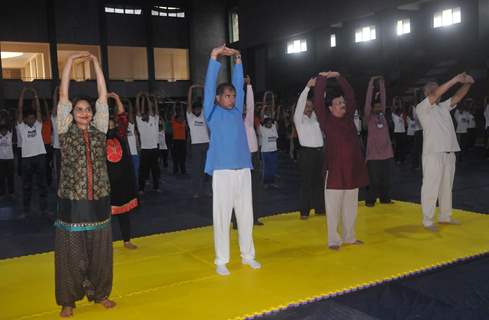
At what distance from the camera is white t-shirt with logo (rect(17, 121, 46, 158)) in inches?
319

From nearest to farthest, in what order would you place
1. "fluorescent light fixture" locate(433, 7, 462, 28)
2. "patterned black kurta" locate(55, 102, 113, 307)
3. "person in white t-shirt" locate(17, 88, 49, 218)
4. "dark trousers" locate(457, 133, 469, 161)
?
"patterned black kurta" locate(55, 102, 113, 307), "person in white t-shirt" locate(17, 88, 49, 218), "dark trousers" locate(457, 133, 469, 161), "fluorescent light fixture" locate(433, 7, 462, 28)

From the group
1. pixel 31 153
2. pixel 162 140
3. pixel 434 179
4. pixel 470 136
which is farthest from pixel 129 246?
pixel 470 136

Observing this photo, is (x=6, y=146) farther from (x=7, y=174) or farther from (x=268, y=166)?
(x=268, y=166)

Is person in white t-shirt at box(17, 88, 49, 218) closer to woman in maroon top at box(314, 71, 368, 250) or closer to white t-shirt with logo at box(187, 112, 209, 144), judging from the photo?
white t-shirt with logo at box(187, 112, 209, 144)

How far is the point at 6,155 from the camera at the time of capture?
10.4 meters

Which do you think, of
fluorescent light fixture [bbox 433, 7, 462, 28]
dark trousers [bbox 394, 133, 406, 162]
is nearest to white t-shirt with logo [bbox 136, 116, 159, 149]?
dark trousers [bbox 394, 133, 406, 162]

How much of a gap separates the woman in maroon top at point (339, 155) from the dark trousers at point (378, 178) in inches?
96.4

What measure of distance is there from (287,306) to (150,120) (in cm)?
696

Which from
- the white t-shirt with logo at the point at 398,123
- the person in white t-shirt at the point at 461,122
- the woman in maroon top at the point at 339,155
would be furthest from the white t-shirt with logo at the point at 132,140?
the person in white t-shirt at the point at 461,122

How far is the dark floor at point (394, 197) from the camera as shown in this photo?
3.89 m

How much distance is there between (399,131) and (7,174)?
10001 millimetres

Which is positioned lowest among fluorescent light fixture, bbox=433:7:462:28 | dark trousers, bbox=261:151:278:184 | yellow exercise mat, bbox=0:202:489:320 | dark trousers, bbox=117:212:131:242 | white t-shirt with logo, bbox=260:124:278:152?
yellow exercise mat, bbox=0:202:489:320

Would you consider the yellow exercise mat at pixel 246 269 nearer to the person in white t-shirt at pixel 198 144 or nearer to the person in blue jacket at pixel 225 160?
the person in blue jacket at pixel 225 160

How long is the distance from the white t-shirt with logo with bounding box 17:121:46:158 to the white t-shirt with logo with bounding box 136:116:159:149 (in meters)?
2.35
